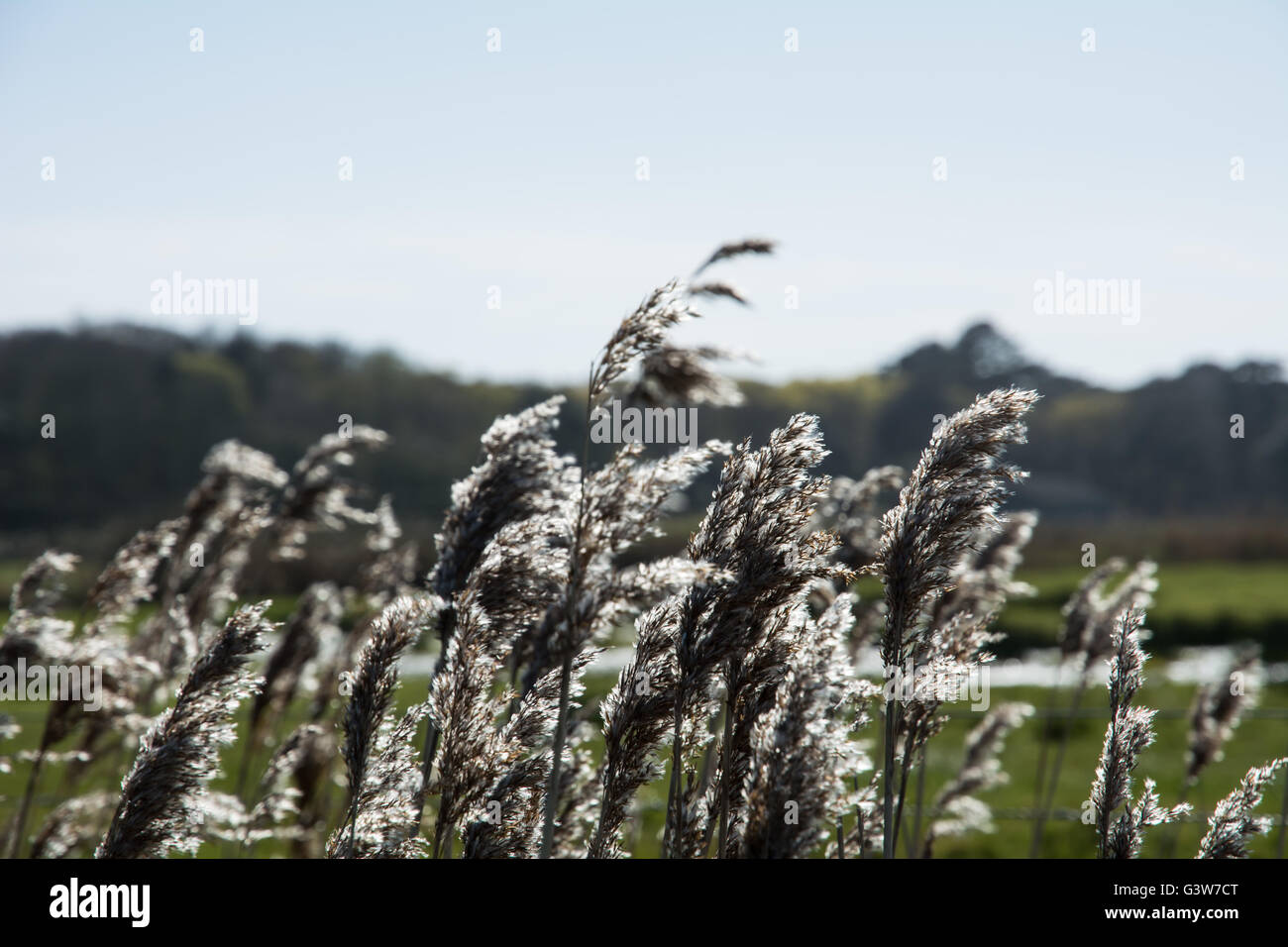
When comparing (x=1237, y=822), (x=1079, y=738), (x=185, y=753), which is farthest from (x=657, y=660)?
(x=1079, y=738)

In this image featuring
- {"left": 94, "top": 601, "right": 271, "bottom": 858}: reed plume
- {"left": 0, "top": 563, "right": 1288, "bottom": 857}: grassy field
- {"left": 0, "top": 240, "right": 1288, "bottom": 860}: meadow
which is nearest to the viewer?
{"left": 0, "top": 240, "right": 1288, "bottom": 860}: meadow

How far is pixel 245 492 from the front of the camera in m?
6.00

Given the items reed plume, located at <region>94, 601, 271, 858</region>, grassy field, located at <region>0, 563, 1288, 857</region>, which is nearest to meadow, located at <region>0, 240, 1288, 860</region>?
reed plume, located at <region>94, 601, 271, 858</region>

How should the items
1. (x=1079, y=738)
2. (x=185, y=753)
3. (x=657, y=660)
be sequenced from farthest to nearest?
(x=1079, y=738) < (x=185, y=753) < (x=657, y=660)

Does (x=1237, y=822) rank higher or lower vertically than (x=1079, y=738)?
higher

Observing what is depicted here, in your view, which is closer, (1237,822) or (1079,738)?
(1237,822)

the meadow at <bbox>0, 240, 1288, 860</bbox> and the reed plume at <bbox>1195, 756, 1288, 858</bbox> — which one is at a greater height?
the meadow at <bbox>0, 240, 1288, 860</bbox>

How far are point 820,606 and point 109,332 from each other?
99.3 meters

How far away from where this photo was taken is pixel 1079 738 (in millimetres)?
18719

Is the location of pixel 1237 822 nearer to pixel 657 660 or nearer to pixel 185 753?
pixel 657 660

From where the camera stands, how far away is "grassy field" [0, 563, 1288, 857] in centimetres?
1049

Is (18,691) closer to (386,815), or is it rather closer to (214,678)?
(214,678)

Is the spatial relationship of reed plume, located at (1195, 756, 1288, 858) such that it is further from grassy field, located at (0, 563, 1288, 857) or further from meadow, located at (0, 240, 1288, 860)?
grassy field, located at (0, 563, 1288, 857)
